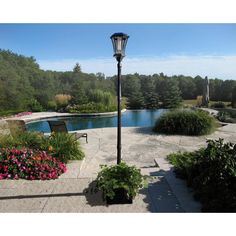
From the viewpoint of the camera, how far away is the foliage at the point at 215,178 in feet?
8.21

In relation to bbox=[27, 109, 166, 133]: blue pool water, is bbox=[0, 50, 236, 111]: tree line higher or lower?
higher

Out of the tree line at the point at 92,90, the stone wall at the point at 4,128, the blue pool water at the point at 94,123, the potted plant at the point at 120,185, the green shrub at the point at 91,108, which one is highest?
the tree line at the point at 92,90

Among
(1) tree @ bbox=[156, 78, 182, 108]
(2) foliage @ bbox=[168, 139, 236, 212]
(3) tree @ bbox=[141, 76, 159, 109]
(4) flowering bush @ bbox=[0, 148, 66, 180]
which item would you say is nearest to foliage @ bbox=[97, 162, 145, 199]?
(2) foliage @ bbox=[168, 139, 236, 212]

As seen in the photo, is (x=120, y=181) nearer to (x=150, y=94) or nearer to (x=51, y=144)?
(x=51, y=144)

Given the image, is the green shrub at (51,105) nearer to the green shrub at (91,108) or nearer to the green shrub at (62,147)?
the green shrub at (91,108)

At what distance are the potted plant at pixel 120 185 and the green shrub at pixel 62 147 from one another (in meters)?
1.70

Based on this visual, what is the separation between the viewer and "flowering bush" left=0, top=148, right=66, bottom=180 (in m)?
3.60

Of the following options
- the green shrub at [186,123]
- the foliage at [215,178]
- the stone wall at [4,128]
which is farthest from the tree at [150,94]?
the foliage at [215,178]

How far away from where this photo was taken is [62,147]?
14.7 ft

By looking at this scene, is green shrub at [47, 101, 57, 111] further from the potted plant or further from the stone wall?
the potted plant

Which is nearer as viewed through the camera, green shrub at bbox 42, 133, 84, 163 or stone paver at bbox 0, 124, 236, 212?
stone paver at bbox 0, 124, 236, 212

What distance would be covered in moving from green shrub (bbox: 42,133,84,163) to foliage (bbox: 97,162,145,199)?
1.59 m

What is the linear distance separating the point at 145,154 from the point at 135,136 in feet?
6.53

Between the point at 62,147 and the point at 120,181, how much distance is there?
203cm
